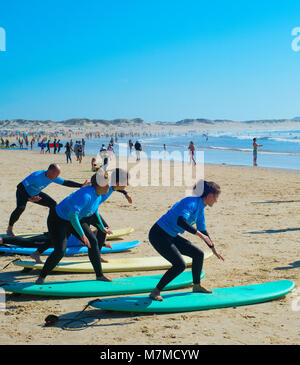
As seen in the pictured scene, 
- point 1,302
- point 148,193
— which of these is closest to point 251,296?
point 1,302

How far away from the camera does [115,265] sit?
6.86 meters

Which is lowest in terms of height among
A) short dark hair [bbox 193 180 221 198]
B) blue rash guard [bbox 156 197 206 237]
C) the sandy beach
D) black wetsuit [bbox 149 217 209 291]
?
the sandy beach

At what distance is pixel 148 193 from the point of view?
1542 centimetres

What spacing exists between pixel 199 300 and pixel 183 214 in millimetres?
1261

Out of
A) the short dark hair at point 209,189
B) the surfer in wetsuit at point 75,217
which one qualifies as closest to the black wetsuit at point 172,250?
the short dark hair at point 209,189

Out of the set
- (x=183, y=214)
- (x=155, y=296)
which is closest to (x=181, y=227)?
(x=183, y=214)

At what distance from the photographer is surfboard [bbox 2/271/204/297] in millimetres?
5672

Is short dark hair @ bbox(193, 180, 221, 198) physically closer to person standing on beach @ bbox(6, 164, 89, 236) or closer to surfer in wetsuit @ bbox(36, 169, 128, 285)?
surfer in wetsuit @ bbox(36, 169, 128, 285)

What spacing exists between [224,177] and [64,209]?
1557cm

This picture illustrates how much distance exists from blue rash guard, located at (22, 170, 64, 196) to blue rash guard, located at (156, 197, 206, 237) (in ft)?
11.5

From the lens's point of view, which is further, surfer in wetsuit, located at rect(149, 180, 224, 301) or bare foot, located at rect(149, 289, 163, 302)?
bare foot, located at rect(149, 289, 163, 302)

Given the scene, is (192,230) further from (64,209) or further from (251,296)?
(64,209)

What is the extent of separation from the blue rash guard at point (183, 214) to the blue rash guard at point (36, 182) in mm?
3510

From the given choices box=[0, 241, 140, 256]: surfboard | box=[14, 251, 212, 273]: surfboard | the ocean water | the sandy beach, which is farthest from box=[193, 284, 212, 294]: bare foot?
the ocean water
